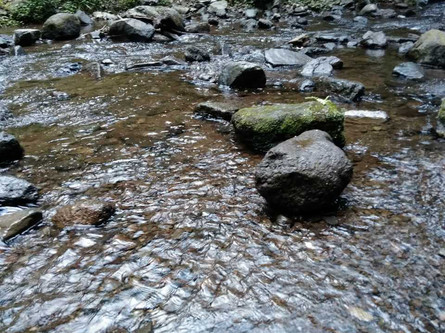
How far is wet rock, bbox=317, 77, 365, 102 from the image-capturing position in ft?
19.8

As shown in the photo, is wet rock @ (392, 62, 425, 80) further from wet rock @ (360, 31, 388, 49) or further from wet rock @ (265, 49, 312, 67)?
wet rock @ (360, 31, 388, 49)

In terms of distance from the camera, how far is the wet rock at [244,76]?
6767mm

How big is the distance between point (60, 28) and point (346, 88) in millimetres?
9991

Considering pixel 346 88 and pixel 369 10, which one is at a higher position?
pixel 346 88

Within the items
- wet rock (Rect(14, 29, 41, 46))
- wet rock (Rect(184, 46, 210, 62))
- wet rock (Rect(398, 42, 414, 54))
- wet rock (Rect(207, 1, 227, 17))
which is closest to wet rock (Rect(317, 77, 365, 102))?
wet rock (Rect(184, 46, 210, 62))

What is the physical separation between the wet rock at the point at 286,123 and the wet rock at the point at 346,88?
1873 millimetres

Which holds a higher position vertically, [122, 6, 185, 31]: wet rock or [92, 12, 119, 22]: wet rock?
[122, 6, 185, 31]: wet rock

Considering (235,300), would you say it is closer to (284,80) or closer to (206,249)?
(206,249)

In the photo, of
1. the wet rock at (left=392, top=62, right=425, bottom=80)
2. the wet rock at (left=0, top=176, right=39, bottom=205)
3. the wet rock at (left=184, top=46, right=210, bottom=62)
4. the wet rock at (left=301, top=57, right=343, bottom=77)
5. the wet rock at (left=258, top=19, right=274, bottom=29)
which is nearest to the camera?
the wet rock at (left=0, top=176, right=39, bottom=205)

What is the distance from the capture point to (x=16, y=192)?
3.45 meters

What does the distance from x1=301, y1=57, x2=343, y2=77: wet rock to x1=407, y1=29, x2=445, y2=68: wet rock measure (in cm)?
179

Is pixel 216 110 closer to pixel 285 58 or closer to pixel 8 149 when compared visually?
pixel 8 149

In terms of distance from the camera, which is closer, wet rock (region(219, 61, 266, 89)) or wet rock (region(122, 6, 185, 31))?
wet rock (region(219, 61, 266, 89))

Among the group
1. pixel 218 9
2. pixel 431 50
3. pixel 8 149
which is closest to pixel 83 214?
pixel 8 149
